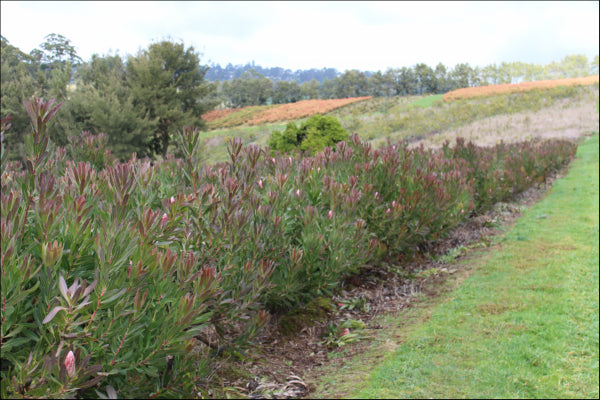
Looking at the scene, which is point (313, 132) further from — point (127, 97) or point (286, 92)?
point (286, 92)

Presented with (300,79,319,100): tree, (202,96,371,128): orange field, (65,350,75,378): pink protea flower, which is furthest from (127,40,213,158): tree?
(300,79,319,100): tree

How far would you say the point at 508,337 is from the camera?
370cm

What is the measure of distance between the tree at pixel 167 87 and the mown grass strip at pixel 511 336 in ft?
70.1

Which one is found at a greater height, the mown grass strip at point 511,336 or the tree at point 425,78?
the tree at point 425,78

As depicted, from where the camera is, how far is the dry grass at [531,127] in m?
22.7

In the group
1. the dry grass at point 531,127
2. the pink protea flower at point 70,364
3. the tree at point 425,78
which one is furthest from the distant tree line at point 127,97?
the tree at point 425,78

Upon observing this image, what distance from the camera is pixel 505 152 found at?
38.1 feet

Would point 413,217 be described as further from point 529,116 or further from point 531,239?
point 529,116

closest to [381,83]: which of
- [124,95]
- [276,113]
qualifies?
[276,113]

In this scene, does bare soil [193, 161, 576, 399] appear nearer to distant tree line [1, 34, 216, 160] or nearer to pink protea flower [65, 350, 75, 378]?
pink protea flower [65, 350, 75, 378]

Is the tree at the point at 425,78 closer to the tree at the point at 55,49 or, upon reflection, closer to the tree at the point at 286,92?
the tree at the point at 286,92

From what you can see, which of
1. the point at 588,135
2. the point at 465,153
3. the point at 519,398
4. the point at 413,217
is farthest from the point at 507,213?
the point at 588,135

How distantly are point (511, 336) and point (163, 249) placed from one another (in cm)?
341

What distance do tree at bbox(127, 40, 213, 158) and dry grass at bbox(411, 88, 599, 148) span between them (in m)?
15.5
